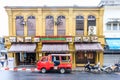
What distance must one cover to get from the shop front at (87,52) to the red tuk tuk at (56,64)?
466 cm

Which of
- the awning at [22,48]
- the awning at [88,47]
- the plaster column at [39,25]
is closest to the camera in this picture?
the awning at [88,47]

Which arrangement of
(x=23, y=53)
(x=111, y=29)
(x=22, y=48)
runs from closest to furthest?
(x=22, y=48), (x=111, y=29), (x=23, y=53)

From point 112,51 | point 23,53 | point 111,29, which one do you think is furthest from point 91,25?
point 23,53

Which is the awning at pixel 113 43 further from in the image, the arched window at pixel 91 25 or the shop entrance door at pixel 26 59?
the shop entrance door at pixel 26 59

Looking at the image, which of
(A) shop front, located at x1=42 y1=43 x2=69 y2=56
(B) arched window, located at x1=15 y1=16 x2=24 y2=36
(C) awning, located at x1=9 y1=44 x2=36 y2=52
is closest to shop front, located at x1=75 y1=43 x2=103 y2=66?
(A) shop front, located at x1=42 y1=43 x2=69 y2=56

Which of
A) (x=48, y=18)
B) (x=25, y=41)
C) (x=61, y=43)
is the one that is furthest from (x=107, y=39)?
(x=25, y=41)

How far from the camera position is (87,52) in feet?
103

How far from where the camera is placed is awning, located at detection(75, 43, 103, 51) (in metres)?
29.3

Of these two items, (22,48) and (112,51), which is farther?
(112,51)

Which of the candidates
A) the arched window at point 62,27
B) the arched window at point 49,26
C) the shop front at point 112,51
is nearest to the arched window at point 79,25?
the arched window at point 62,27

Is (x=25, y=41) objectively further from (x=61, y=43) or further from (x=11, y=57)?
(x=61, y=43)

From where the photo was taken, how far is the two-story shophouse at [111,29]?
101 ft

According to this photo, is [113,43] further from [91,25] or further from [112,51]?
[91,25]

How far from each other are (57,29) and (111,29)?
7846 mm
